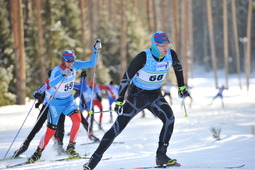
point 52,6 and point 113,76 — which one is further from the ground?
point 52,6

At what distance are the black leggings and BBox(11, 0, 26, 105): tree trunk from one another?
46.8ft

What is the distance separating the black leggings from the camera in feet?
16.6

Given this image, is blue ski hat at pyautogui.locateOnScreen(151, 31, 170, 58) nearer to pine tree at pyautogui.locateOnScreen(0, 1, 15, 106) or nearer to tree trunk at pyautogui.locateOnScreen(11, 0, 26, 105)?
tree trunk at pyautogui.locateOnScreen(11, 0, 26, 105)

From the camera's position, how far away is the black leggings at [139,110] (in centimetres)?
506

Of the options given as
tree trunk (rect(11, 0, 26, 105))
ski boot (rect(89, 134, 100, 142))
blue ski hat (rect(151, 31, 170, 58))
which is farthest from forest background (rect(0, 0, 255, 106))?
blue ski hat (rect(151, 31, 170, 58))

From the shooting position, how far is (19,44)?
60.0 feet

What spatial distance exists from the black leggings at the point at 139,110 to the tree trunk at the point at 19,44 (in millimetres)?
14258

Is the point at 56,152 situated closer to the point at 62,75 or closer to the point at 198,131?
the point at 62,75

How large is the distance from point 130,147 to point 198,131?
336 cm

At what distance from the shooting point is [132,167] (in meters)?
5.48

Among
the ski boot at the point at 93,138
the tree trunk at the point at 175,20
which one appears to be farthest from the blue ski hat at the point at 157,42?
the tree trunk at the point at 175,20

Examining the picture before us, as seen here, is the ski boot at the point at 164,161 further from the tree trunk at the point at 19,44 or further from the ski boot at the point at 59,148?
the tree trunk at the point at 19,44

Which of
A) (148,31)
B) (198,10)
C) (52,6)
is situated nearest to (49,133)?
(52,6)

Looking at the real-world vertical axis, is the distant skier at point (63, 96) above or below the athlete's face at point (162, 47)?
below
